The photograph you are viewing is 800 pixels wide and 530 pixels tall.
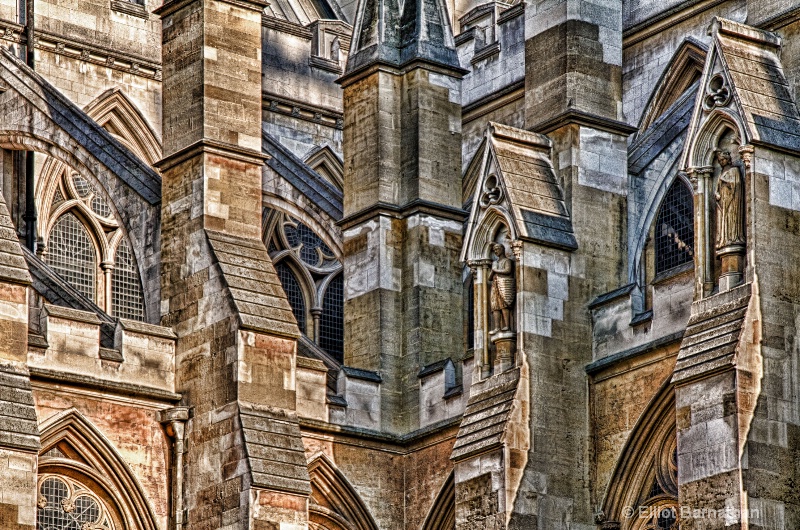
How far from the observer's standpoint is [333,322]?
116ft

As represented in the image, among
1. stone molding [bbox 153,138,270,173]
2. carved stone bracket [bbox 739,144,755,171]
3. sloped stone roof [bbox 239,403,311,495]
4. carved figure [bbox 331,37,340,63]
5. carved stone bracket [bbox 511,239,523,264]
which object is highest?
carved figure [bbox 331,37,340,63]

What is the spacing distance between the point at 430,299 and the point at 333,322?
3.92 m

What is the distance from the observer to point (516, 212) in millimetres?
29156

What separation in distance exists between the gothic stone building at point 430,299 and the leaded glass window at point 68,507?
0.03m

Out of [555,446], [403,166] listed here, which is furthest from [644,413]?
[403,166]

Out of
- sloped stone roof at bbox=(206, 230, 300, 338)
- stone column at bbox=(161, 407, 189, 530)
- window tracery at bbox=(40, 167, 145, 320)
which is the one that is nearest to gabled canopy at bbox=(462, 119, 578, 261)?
sloped stone roof at bbox=(206, 230, 300, 338)

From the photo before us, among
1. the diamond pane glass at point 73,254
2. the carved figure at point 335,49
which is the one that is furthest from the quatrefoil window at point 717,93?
the carved figure at point 335,49

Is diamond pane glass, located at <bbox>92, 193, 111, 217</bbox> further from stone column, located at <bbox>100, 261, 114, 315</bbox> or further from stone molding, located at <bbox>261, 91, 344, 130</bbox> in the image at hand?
stone molding, located at <bbox>261, 91, 344, 130</bbox>

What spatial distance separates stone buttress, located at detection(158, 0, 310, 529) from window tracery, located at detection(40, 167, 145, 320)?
4.48 m

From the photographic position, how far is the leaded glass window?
28.5m

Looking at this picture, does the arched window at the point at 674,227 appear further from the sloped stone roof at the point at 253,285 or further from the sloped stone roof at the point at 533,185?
the sloped stone roof at the point at 253,285

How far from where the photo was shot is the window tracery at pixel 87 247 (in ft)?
114

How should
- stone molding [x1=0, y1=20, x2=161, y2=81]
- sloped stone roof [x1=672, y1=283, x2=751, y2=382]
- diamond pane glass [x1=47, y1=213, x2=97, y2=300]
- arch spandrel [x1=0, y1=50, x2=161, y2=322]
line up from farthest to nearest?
stone molding [x1=0, y1=20, x2=161, y2=81] < diamond pane glass [x1=47, y1=213, x2=97, y2=300] < arch spandrel [x1=0, y1=50, x2=161, y2=322] < sloped stone roof [x1=672, y1=283, x2=751, y2=382]

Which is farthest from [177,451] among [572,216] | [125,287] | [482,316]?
[125,287]
